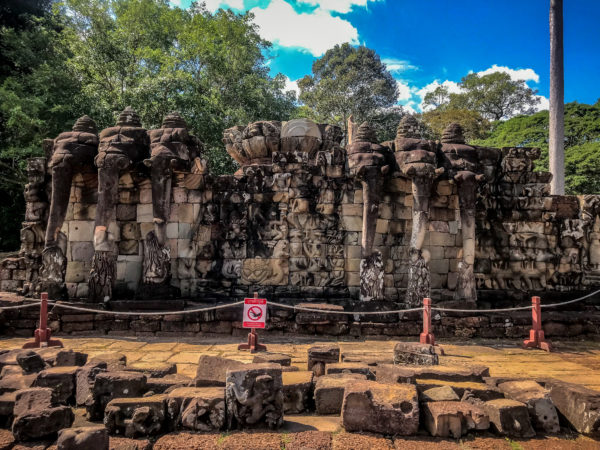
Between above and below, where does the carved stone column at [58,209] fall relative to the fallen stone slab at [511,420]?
above

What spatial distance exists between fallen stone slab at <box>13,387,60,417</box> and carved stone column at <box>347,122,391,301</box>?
218 inches

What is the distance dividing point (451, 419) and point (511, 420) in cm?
53

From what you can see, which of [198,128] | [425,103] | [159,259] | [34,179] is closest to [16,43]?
[198,128]

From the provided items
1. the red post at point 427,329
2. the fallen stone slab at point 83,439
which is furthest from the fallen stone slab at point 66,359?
the red post at point 427,329

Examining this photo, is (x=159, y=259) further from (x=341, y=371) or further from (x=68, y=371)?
(x=341, y=371)

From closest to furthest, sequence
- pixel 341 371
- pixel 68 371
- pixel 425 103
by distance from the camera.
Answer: pixel 68 371, pixel 341 371, pixel 425 103

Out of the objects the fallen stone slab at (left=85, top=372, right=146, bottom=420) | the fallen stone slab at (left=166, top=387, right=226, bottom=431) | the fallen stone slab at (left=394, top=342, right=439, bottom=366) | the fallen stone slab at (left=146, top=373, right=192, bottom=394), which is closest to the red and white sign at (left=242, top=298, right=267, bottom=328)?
the fallen stone slab at (left=146, top=373, right=192, bottom=394)

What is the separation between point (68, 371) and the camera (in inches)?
170

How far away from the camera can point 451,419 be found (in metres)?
3.53

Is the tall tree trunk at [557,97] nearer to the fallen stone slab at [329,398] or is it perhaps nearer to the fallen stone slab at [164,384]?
the fallen stone slab at [329,398]

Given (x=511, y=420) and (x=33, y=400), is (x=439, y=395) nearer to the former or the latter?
(x=511, y=420)

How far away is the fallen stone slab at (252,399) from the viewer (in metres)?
3.63

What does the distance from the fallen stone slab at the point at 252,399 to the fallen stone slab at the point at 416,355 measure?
2.19m

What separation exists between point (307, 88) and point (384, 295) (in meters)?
28.6
